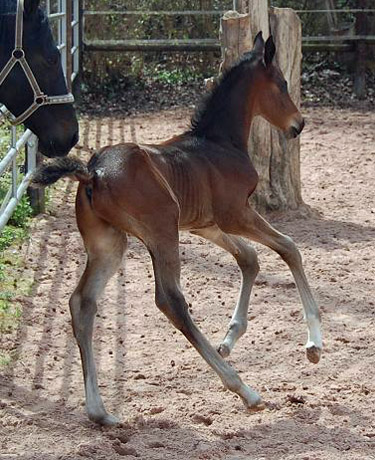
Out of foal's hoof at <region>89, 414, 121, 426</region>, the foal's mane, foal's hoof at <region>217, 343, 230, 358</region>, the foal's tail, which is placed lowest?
foal's hoof at <region>89, 414, 121, 426</region>

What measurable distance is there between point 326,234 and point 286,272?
3.12 feet

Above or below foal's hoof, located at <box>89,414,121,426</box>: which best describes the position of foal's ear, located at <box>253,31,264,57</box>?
above

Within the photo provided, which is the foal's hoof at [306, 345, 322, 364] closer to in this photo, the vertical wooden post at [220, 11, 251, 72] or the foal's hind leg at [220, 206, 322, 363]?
the foal's hind leg at [220, 206, 322, 363]

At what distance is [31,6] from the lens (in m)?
4.86

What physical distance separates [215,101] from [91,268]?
132 centimetres

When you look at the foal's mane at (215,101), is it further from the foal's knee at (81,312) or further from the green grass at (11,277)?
the green grass at (11,277)

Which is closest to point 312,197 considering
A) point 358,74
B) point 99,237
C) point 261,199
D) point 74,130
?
point 261,199

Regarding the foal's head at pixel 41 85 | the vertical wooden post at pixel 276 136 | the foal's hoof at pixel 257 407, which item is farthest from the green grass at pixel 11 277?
the vertical wooden post at pixel 276 136

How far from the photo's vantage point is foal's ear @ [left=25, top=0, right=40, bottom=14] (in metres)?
4.85

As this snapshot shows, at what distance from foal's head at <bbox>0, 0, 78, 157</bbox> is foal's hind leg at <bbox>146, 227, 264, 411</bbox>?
1.06 metres

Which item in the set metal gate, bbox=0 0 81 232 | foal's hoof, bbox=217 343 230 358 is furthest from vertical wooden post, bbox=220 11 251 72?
foal's hoof, bbox=217 343 230 358

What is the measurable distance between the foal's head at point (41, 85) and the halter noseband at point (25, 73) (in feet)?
0.16

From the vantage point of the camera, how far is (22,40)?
4.91 metres

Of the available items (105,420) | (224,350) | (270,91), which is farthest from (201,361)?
(270,91)
